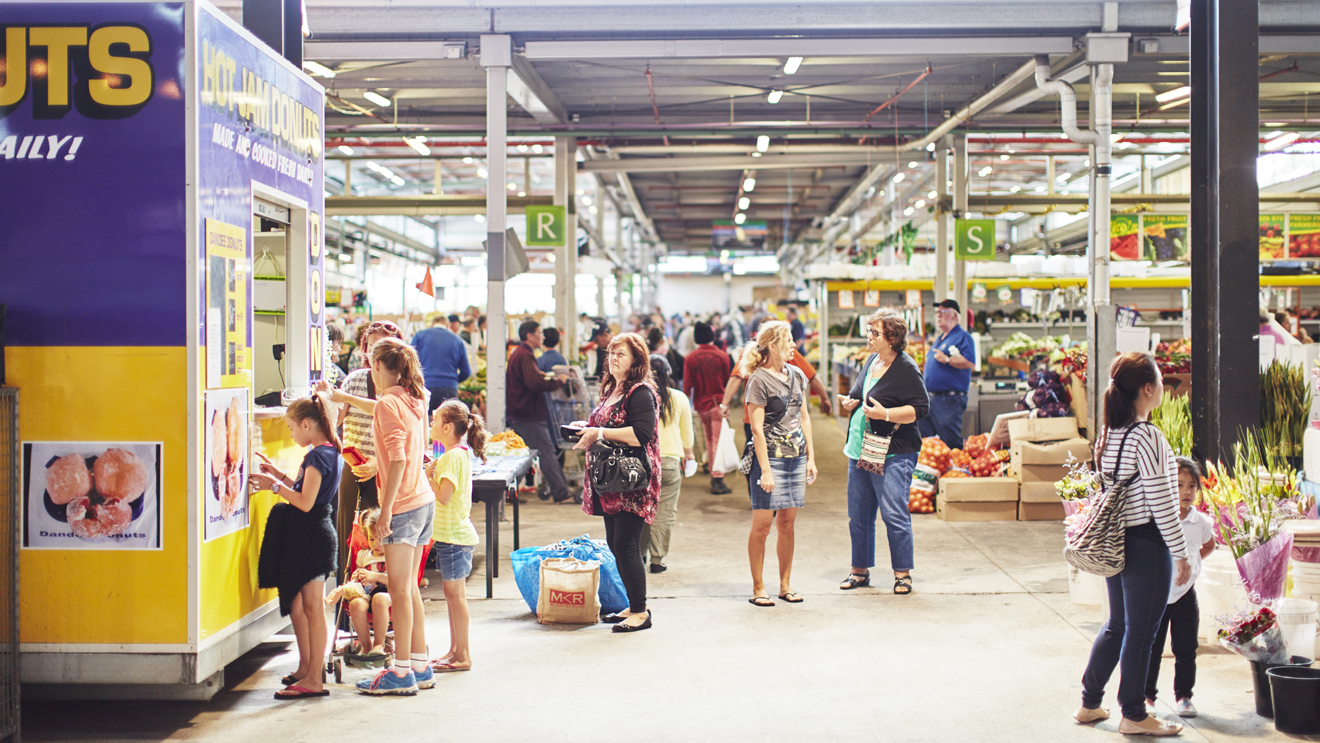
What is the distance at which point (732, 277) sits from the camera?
46.5 m

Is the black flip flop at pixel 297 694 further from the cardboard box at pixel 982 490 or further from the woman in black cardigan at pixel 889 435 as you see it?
the cardboard box at pixel 982 490

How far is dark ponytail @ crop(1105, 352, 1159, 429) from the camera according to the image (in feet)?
12.2

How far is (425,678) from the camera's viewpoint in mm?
4418

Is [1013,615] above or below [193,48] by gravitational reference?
below

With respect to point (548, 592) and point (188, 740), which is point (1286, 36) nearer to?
point (548, 592)

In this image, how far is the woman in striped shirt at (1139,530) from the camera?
3.65 meters

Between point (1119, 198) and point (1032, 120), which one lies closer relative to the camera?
point (1032, 120)

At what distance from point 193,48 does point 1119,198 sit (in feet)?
45.1

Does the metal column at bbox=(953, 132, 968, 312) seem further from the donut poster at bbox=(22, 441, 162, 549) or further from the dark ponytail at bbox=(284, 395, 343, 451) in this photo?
the donut poster at bbox=(22, 441, 162, 549)

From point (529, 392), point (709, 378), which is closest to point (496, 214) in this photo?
point (529, 392)

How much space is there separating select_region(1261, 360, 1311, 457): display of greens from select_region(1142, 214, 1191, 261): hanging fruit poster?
9090 millimetres

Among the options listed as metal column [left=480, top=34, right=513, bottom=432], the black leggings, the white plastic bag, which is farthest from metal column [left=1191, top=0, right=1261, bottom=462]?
metal column [left=480, top=34, right=513, bottom=432]

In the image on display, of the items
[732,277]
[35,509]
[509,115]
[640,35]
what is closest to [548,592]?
[35,509]

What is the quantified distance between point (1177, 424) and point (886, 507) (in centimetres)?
209
